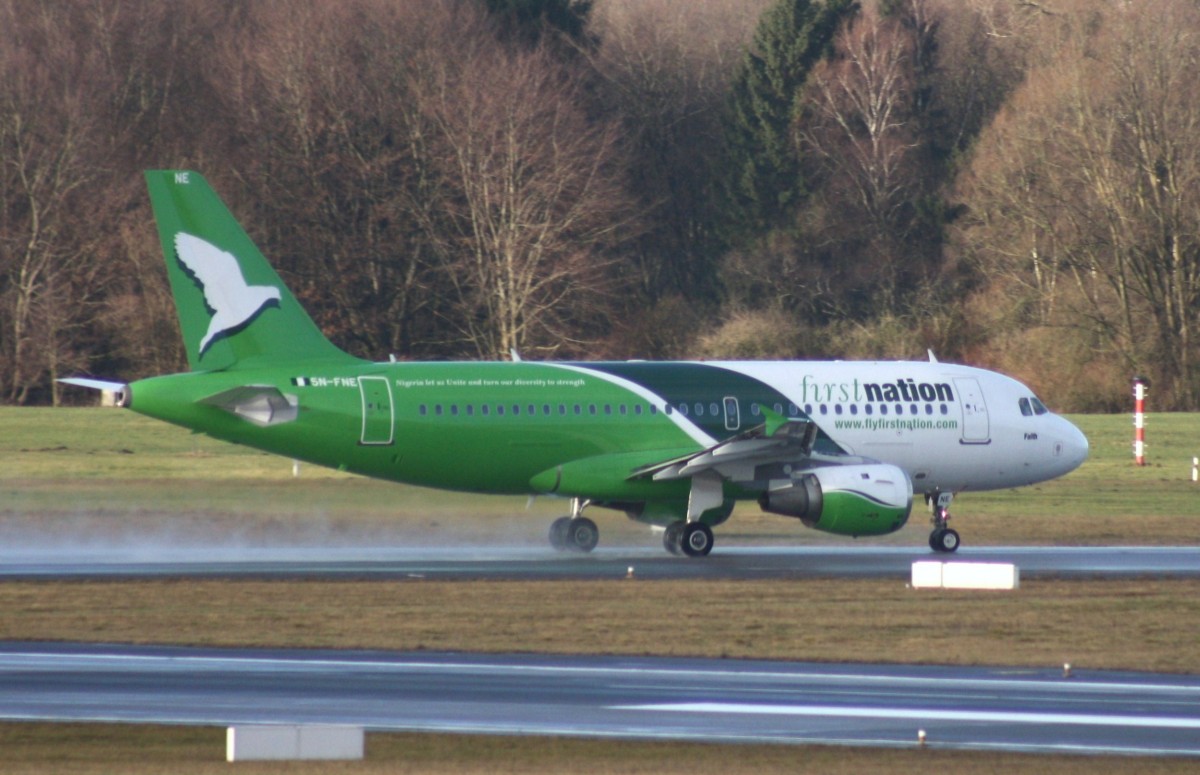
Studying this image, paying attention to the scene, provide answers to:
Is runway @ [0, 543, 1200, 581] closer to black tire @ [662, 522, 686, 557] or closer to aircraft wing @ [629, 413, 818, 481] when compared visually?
black tire @ [662, 522, 686, 557]

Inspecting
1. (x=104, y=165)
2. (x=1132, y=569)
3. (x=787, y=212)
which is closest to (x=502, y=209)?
(x=104, y=165)

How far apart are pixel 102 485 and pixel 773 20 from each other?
165 feet

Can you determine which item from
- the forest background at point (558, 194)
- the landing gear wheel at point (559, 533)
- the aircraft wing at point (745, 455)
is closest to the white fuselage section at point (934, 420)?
the aircraft wing at point (745, 455)

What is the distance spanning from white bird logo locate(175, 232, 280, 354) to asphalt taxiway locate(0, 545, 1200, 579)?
382 centimetres

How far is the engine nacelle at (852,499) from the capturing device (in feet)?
103

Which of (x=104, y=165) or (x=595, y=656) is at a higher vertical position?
(x=104, y=165)

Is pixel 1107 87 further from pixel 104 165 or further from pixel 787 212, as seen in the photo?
pixel 104 165

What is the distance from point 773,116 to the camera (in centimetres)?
8306

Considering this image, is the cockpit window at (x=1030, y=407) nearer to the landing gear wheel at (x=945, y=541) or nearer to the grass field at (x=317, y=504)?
the grass field at (x=317, y=504)

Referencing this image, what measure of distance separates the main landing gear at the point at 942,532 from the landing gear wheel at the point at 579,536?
6084 millimetres

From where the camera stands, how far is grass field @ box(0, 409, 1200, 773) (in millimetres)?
14773

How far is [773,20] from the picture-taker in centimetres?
8425

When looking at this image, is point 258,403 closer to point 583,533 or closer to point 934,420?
point 583,533

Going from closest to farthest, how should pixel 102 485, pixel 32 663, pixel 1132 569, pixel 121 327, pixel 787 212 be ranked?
pixel 32 663
pixel 1132 569
pixel 102 485
pixel 121 327
pixel 787 212
